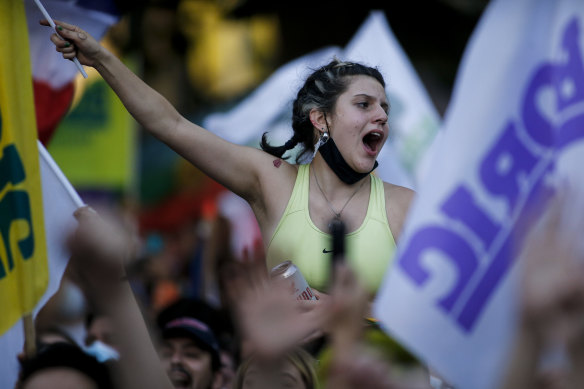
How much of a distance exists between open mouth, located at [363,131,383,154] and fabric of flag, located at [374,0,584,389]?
3.39 feet

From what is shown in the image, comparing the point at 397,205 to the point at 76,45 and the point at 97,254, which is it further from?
the point at 97,254

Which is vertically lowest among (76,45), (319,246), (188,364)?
(188,364)

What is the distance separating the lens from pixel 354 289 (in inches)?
74.2

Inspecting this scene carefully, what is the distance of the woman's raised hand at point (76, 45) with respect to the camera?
11.0ft

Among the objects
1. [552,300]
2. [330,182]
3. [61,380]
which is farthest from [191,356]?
[552,300]

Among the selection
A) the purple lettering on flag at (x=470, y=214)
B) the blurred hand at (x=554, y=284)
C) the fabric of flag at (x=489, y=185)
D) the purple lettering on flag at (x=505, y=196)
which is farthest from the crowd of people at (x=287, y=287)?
the purple lettering on flag at (x=470, y=214)

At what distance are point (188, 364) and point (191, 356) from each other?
42 millimetres

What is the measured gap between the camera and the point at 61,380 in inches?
92.7

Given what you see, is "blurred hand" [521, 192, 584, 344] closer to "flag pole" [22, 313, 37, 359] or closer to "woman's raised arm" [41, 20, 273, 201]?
"woman's raised arm" [41, 20, 273, 201]

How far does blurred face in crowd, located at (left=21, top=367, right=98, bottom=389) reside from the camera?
2344 mm

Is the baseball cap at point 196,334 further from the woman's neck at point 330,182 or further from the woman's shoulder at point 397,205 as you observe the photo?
the woman's shoulder at point 397,205

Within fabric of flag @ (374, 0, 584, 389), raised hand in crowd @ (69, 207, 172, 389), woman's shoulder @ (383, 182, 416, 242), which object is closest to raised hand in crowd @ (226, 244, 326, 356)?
raised hand in crowd @ (69, 207, 172, 389)

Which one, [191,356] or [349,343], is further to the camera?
[191,356]

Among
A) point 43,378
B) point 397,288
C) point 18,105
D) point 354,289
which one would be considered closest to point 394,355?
point 397,288
